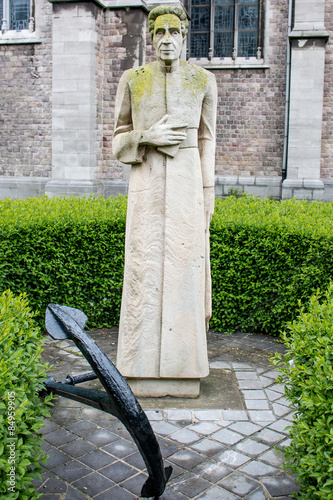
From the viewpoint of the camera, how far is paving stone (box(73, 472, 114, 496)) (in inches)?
112

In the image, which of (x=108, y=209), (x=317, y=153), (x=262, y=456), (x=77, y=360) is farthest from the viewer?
(x=317, y=153)

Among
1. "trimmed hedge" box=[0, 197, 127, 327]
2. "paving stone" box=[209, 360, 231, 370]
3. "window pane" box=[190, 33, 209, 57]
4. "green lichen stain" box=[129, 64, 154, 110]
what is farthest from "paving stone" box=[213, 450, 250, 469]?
"window pane" box=[190, 33, 209, 57]

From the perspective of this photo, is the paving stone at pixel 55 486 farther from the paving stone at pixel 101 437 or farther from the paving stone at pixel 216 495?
the paving stone at pixel 216 495

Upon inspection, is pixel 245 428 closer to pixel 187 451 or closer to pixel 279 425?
pixel 279 425

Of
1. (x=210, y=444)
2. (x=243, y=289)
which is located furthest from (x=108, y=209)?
(x=210, y=444)

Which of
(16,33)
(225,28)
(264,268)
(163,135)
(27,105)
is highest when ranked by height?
(225,28)

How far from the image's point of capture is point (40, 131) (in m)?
→ 15.1

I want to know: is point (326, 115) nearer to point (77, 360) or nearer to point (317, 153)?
point (317, 153)

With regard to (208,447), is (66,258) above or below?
above

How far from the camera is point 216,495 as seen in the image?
2.81 metres

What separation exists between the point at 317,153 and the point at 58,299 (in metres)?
10.4

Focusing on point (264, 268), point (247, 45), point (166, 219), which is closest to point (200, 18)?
point (247, 45)

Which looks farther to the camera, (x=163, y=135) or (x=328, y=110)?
(x=328, y=110)

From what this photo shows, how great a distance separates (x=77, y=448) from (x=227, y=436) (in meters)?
1.01
